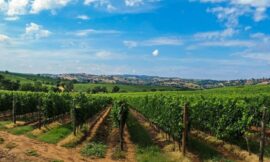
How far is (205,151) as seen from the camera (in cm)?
2853

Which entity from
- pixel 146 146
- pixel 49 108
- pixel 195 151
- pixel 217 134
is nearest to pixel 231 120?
pixel 217 134

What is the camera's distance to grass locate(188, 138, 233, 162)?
25441 mm

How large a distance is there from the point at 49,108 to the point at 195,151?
73.4ft

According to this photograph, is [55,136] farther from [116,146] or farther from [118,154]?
[118,154]

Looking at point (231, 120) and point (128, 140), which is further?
point (128, 140)

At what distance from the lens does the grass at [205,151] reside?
25441 mm

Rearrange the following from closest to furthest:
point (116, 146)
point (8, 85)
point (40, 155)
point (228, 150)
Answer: point (40, 155)
point (228, 150)
point (116, 146)
point (8, 85)

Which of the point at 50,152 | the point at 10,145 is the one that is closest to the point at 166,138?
the point at 50,152

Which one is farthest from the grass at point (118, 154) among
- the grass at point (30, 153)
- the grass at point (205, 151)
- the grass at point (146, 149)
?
the grass at point (30, 153)

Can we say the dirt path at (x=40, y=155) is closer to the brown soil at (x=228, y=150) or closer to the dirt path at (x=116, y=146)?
the dirt path at (x=116, y=146)

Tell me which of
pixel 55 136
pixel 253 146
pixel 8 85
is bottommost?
pixel 253 146

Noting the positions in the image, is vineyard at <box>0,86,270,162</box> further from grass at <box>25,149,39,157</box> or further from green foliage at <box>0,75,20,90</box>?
green foliage at <box>0,75,20,90</box>

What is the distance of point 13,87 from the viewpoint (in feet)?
446

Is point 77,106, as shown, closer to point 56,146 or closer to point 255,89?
point 56,146
